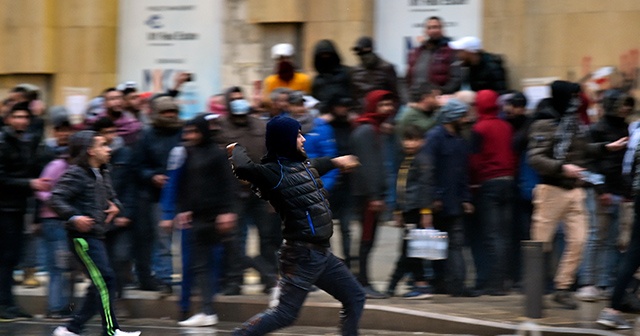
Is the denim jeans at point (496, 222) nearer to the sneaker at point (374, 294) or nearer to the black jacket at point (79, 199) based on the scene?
the sneaker at point (374, 294)

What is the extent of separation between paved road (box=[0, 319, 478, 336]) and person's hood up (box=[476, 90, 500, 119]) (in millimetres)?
2479

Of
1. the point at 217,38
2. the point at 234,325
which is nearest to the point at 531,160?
the point at 234,325

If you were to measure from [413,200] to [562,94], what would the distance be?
1.70 m

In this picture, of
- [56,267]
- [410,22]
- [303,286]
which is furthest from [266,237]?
[410,22]

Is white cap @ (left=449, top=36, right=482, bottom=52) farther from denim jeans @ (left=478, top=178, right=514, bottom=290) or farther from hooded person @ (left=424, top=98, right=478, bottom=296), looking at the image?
denim jeans @ (left=478, top=178, right=514, bottom=290)

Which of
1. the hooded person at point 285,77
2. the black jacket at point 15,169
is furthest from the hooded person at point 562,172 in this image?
the black jacket at point 15,169

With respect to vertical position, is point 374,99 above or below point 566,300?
above

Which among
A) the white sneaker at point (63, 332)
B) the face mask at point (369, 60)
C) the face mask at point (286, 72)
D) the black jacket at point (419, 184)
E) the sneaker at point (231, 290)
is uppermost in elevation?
the face mask at point (369, 60)

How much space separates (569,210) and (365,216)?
198cm

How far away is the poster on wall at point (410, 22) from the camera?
15.1m

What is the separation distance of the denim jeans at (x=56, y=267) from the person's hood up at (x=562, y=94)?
15.2ft

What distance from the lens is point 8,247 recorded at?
1170 cm

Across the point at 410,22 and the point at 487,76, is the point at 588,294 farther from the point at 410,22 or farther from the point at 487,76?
the point at 410,22

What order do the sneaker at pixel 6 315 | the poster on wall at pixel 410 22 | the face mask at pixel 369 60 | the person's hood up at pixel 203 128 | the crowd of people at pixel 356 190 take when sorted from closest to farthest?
1. the crowd of people at pixel 356 190
2. the person's hood up at pixel 203 128
3. the sneaker at pixel 6 315
4. the face mask at pixel 369 60
5. the poster on wall at pixel 410 22
